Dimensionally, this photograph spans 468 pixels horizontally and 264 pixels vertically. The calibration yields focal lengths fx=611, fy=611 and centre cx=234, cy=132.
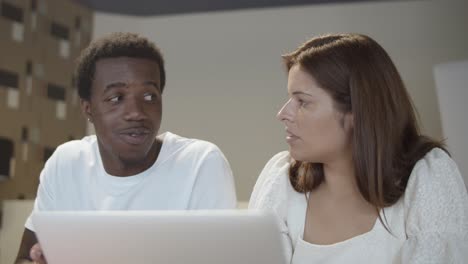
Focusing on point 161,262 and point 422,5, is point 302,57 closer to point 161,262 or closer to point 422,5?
point 161,262

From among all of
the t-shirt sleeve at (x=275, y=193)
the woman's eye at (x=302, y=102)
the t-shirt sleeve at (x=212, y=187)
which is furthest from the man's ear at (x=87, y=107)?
the woman's eye at (x=302, y=102)

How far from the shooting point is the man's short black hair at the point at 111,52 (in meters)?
1.80

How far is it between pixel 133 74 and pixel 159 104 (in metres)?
0.12

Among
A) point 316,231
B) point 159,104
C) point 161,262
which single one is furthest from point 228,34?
point 161,262

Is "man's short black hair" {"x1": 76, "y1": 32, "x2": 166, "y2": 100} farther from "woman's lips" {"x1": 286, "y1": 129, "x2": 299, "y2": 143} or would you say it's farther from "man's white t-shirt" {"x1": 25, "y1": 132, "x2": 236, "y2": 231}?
"woman's lips" {"x1": 286, "y1": 129, "x2": 299, "y2": 143}

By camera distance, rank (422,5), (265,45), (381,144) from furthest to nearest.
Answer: (265,45) → (422,5) → (381,144)

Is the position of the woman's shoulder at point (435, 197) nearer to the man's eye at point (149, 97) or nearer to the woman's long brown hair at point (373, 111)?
the woman's long brown hair at point (373, 111)

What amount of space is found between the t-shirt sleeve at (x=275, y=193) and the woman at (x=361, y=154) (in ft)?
0.08

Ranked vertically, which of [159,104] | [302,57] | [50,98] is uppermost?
[302,57]

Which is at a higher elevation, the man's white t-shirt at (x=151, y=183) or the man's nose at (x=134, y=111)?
the man's nose at (x=134, y=111)

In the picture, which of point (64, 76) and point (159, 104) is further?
point (64, 76)

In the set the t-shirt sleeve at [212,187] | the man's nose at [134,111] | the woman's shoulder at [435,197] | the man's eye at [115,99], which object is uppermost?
the man's eye at [115,99]

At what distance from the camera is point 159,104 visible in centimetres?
179

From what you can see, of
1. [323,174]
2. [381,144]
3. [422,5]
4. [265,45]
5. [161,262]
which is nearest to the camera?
[161,262]
